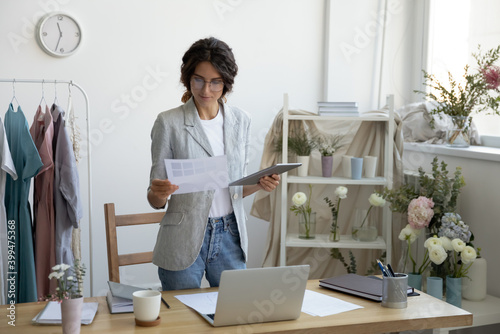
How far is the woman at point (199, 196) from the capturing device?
204 cm

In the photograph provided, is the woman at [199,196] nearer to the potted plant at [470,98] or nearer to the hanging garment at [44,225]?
the hanging garment at [44,225]

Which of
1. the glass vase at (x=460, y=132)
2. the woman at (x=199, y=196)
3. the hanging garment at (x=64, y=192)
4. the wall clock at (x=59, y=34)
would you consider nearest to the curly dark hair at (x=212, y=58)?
the woman at (x=199, y=196)

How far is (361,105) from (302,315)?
102 inches

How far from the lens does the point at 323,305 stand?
181 centimetres

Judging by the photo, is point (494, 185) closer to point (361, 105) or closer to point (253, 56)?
point (361, 105)

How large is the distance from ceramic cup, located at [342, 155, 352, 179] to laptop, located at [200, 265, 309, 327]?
180 centimetres

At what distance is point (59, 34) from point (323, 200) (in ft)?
6.25

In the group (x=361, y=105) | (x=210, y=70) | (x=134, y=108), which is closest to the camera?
(x=210, y=70)

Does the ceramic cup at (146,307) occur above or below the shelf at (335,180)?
below

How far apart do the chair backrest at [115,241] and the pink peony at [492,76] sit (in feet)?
5.86

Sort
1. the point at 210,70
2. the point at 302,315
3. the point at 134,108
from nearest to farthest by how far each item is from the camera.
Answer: the point at 302,315 < the point at 210,70 < the point at 134,108

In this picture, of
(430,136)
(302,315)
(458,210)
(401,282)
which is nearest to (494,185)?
(458,210)

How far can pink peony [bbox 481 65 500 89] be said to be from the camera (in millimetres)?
2979

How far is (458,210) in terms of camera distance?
304 cm
